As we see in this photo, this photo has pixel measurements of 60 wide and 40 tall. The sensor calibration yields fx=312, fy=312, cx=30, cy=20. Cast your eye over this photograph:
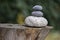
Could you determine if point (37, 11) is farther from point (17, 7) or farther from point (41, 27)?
point (17, 7)

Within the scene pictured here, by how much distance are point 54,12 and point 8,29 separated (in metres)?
1.35

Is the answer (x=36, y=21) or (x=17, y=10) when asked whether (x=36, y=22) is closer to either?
(x=36, y=21)

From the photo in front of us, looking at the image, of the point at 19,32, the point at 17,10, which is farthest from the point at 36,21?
the point at 17,10

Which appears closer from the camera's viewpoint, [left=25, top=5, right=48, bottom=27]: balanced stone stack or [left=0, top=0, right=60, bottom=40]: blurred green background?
[left=25, top=5, right=48, bottom=27]: balanced stone stack

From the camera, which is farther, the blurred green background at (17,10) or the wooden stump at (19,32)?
the blurred green background at (17,10)

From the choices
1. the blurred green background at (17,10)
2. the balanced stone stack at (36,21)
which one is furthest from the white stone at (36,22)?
the blurred green background at (17,10)

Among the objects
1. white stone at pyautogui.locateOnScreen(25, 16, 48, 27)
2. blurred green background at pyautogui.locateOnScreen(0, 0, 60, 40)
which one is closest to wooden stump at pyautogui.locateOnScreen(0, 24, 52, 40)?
white stone at pyautogui.locateOnScreen(25, 16, 48, 27)

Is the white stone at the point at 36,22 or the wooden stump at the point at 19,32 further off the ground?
the white stone at the point at 36,22

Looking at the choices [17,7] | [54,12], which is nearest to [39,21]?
[17,7]

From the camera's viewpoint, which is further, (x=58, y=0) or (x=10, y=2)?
(x=58, y=0)

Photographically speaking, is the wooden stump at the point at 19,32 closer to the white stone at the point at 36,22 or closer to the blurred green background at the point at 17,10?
the white stone at the point at 36,22

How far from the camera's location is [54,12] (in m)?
3.56

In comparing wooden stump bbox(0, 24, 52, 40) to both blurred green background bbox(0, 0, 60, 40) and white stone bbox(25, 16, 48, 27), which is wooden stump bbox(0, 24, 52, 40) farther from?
blurred green background bbox(0, 0, 60, 40)

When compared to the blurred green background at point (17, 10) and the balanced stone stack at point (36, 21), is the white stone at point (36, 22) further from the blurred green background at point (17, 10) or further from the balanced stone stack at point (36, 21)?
the blurred green background at point (17, 10)
